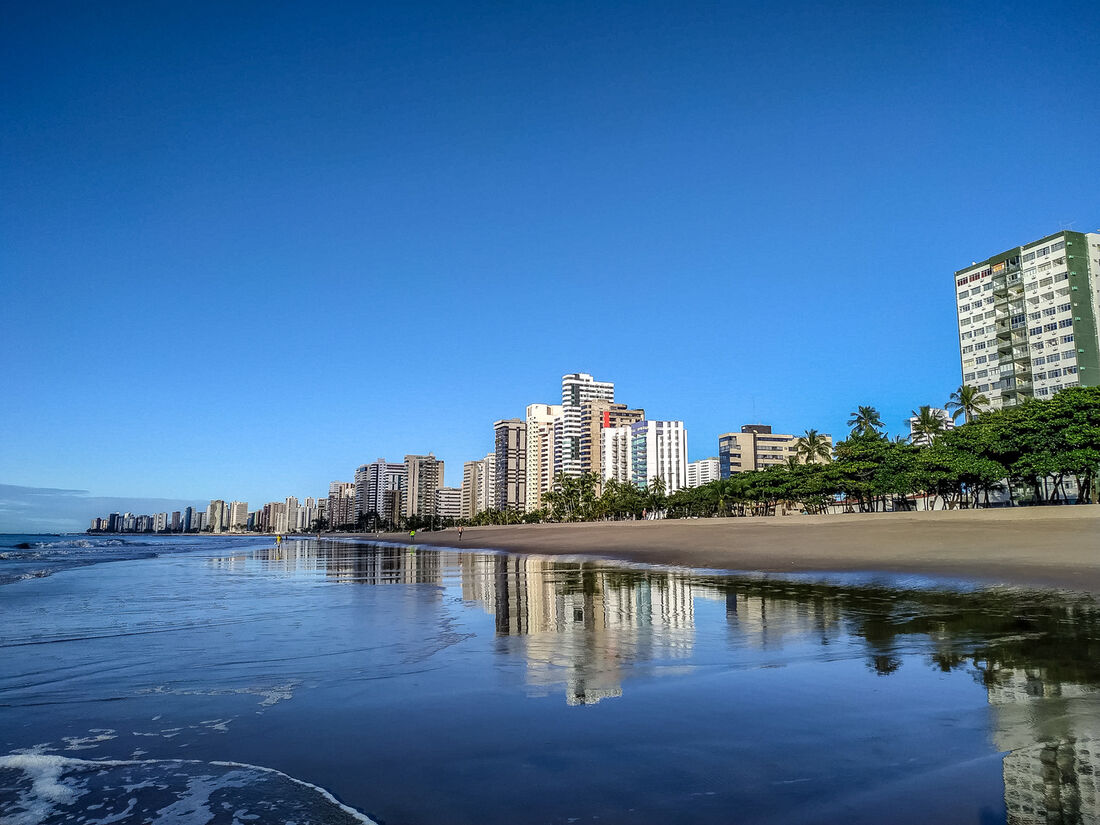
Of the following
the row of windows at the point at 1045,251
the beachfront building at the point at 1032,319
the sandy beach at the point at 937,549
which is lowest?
the sandy beach at the point at 937,549

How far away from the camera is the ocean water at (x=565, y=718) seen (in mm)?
5133

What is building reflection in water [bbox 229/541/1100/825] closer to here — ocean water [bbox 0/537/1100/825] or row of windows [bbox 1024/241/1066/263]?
ocean water [bbox 0/537/1100/825]

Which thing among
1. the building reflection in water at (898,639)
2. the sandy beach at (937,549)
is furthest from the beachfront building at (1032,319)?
the building reflection in water at (898,639)

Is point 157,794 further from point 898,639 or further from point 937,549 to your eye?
point 937,549

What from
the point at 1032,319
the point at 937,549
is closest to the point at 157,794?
the point at 937,549

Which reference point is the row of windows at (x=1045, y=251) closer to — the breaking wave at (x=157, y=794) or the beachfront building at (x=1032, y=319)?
the beachfront building at (x=1032, y=319)

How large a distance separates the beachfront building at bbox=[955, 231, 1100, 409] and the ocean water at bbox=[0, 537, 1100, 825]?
113911 mm

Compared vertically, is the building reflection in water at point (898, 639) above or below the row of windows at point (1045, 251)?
below

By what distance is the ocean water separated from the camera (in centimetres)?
513

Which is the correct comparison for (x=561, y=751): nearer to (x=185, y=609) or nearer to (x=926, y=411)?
(x=185, y=609)

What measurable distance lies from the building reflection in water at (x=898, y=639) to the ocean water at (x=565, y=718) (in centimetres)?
5

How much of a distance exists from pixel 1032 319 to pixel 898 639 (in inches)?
4936

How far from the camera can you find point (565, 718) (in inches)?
294

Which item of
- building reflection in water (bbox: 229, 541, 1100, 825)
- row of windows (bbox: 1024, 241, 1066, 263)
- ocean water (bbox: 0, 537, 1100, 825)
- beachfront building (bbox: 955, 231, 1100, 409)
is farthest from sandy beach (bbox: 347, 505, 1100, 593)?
row of windows (bbox: 1024, 241, 1066, 263)
